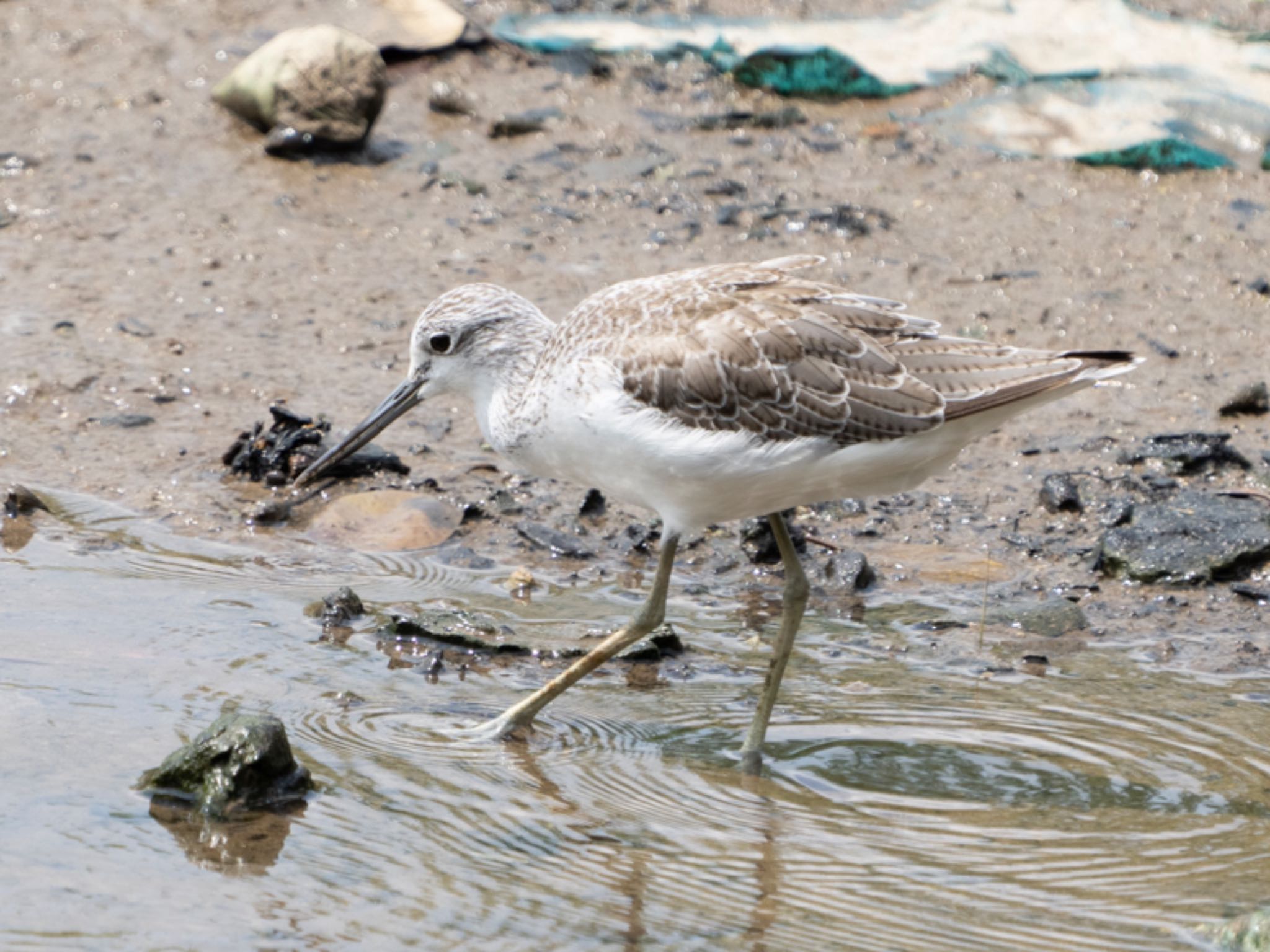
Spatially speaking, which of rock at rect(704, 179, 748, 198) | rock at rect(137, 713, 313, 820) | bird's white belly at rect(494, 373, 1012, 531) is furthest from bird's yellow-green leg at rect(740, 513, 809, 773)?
rock at rect(704, 179, 748, 198)

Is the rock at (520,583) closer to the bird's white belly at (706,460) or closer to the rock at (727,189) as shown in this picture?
the bird's white belly at (706,460)

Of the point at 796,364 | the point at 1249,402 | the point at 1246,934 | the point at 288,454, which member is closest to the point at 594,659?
the point at 796,364

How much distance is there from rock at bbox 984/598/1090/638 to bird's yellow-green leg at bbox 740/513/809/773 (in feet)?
3.55

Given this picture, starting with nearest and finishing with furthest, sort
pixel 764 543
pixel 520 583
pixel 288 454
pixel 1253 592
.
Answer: pixel 1253 592
pixel 520 583
pixel 764 543
pixel 288 454

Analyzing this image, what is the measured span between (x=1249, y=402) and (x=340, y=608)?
4.69 metres

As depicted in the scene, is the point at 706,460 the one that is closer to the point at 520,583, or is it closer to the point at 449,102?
the point at 520,583

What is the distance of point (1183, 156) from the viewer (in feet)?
33.9

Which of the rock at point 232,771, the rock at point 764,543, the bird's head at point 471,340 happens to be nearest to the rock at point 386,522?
the bird's head at point 471,340

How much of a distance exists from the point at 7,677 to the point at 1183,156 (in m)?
7.78

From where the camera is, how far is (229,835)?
4926mm

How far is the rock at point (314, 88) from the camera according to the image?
10.4 metres

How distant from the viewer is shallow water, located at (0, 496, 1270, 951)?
178 inches

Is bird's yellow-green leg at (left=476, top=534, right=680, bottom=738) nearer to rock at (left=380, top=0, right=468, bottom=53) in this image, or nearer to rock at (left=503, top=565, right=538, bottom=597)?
rock at (left=503, top=565, right=538, bottom=597)

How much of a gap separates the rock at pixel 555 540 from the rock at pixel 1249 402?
339cm
